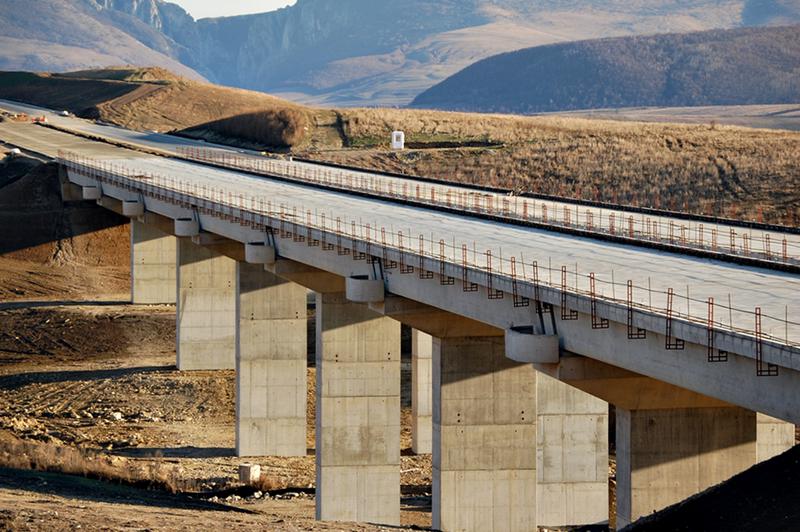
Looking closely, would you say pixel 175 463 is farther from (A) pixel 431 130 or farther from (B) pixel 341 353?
(A) pixel 431 130

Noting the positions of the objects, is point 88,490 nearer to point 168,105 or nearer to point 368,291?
point 368,291

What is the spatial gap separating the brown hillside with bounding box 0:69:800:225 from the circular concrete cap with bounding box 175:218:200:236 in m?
26.5

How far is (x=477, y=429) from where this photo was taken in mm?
35750

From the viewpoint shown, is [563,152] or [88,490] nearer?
[88,490]

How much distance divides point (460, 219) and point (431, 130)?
6682 cm

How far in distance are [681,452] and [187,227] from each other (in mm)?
31799

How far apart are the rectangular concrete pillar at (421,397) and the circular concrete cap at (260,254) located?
5.84m

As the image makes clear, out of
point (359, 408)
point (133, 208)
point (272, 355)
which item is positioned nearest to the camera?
point (359, 408)

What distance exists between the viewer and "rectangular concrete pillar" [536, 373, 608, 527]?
41.7 meters

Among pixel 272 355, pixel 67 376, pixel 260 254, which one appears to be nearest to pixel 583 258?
pixel 260 254

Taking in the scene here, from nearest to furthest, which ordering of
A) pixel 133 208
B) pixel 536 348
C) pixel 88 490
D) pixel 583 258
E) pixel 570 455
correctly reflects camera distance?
1. pixel 536 348
2. pixel 88 490
3. pixel 583 258
4. pixel 570 455
5. pixel 133 208

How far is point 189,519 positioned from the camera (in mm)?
27969

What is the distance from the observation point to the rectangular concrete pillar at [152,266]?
73.7 meters

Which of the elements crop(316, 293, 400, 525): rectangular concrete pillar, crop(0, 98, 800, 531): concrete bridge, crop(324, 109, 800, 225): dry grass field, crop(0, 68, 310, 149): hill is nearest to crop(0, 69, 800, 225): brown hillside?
crop(324, 109, 800, 225): dry grass field
